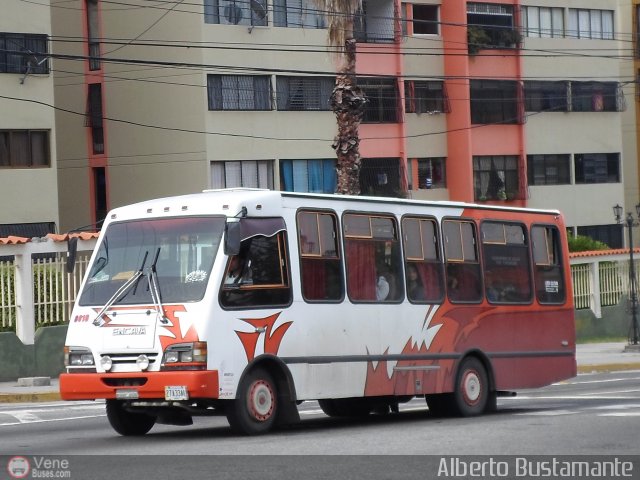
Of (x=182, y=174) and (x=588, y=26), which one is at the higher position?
(x=588, y=26)

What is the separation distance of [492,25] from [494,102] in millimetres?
3075

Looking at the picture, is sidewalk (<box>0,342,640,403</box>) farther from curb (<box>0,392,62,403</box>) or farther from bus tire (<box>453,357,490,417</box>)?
bus tire (<box>453,357,490,417</box>)

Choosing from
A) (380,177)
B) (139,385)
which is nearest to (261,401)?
(139,385)

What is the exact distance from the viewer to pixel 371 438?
49.1 feet

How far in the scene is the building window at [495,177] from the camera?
184 feet

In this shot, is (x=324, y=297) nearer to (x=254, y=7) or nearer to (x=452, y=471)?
(x=452, y=471)

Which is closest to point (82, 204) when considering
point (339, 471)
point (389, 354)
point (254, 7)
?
point (254, 7)

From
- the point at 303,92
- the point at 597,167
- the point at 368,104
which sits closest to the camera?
the point at 303,92

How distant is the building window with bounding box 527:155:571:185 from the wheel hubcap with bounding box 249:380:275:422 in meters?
43.3

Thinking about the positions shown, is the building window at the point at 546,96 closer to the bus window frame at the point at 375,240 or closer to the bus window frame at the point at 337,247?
the bus window frame at the point at 375,240

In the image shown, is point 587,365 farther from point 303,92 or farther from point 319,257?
point 303,92

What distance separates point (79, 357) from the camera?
15.6 m

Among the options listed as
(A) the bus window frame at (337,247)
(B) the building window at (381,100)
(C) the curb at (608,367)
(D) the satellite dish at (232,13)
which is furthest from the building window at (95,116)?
(A) the bus window frame at (337,247)

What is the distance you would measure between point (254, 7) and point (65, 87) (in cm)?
788
